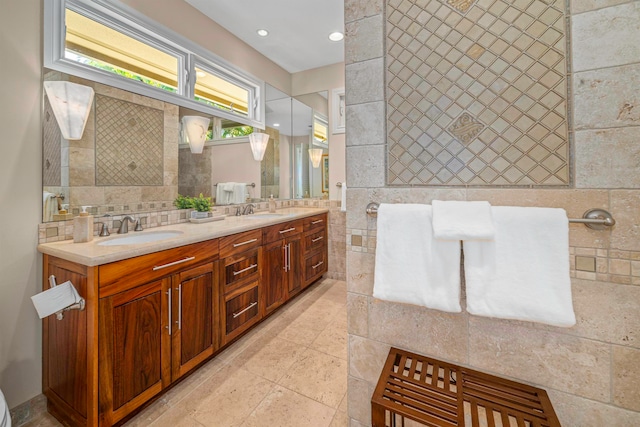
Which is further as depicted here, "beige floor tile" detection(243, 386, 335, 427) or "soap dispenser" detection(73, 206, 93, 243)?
"soap dispenser" detection(73, 206, 93, 243)

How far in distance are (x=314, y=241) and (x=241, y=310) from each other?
1.28 metres

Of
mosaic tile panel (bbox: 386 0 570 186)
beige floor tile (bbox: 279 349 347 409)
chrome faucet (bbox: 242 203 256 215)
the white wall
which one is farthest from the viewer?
chrome faucet (bbox: 242 203 256 215)

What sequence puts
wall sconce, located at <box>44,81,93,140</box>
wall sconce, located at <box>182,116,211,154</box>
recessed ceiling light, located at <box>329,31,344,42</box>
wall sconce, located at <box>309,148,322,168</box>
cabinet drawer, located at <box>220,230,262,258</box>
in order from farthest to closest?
wall sconce, located at <box>309,148,322,168</box>
recessed ceiling light, located at <box>329,31,344,42</box>
wall sconce, located at <box>182,116,211,154</box>
cabinet drawer, located at <box>220,230,262,258</box>
wall sconce, located at <box>44,81,93,140</box>

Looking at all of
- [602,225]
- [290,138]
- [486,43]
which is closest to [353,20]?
[486,43]

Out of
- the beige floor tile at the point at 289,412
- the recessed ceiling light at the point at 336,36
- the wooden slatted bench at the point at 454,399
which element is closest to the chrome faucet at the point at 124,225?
the beige floor tile at the point at 289,412

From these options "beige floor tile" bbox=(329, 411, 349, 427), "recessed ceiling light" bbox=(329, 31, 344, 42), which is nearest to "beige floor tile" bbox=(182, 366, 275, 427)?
"beige floor tile" bbox=(329, 411, 349, 427)

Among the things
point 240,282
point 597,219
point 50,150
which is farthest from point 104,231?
point 597,219

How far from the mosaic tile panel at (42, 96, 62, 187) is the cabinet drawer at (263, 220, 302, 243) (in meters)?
1.32

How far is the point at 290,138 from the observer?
3.55 m

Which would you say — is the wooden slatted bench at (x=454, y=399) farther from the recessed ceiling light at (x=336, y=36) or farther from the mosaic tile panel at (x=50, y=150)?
the recessed ceiling light at (x=336, y=36)

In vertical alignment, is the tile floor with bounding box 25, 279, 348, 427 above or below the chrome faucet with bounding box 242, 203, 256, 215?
below

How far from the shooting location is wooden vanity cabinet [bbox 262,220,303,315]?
2260mm

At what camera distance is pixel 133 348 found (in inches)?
49.9

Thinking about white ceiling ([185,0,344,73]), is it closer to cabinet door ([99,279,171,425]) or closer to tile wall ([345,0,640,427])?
tile wall ([345,0,640,427])
